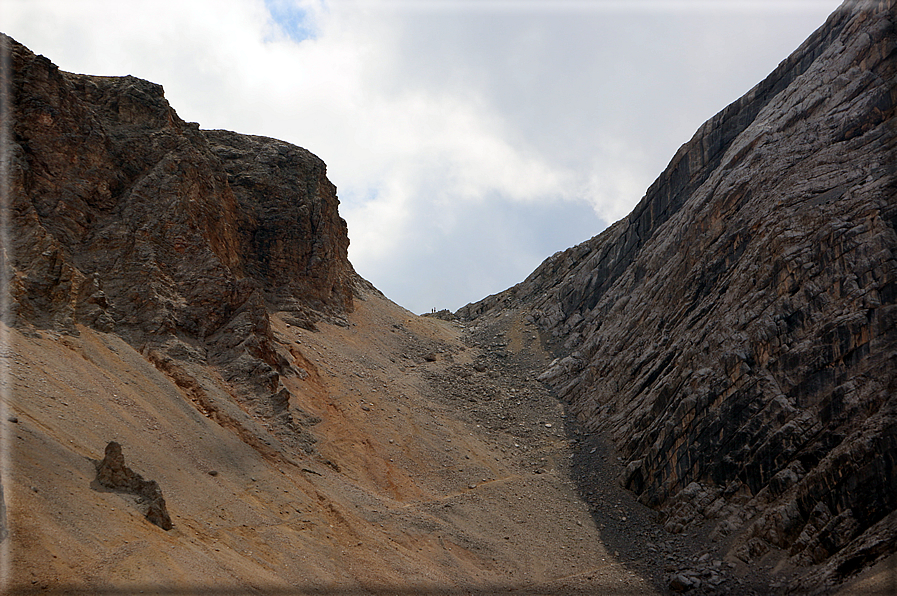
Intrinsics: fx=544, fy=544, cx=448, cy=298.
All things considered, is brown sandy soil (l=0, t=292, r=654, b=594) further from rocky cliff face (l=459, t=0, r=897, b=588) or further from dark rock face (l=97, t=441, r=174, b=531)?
rocky cliff face (l=459, t=0, r=897, b=588)

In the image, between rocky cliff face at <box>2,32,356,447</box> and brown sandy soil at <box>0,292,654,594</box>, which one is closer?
brown sandy soil at <box>0,292,654,594</box>

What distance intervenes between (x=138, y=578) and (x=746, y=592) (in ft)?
65.7

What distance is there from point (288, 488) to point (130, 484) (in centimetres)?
669

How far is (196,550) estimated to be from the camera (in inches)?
630

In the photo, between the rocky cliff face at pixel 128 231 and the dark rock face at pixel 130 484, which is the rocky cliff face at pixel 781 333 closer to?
the rocky cliff face at pixel 128 231

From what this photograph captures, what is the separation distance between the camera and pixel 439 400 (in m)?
37.7

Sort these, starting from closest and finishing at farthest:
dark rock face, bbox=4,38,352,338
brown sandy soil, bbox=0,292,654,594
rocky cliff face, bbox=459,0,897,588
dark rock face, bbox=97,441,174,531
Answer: brown sandy soil, bbox=0,292,654,594 < dark rock face, bbox=97,441,174,531 < rocky cliff face, bbox=459,0,897,588 < dark rock face, bbox=4,38,352,338

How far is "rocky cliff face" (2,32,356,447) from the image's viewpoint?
78.2 ft

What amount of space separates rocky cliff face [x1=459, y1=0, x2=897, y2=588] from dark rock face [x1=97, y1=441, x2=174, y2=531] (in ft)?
69.8

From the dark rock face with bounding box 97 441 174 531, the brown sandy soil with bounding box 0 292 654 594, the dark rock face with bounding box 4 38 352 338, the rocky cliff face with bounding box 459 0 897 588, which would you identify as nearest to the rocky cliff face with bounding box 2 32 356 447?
the dark rock face with bounding box 4 38 352 338

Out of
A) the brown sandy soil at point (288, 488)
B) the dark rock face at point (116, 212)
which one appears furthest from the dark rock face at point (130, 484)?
the dark rock face at point (116, 212)

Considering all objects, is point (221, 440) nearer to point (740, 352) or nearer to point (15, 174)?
point (15, 174)

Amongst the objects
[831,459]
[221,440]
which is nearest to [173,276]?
[221,440]

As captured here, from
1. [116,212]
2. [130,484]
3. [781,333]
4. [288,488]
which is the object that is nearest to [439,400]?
[288,488]
